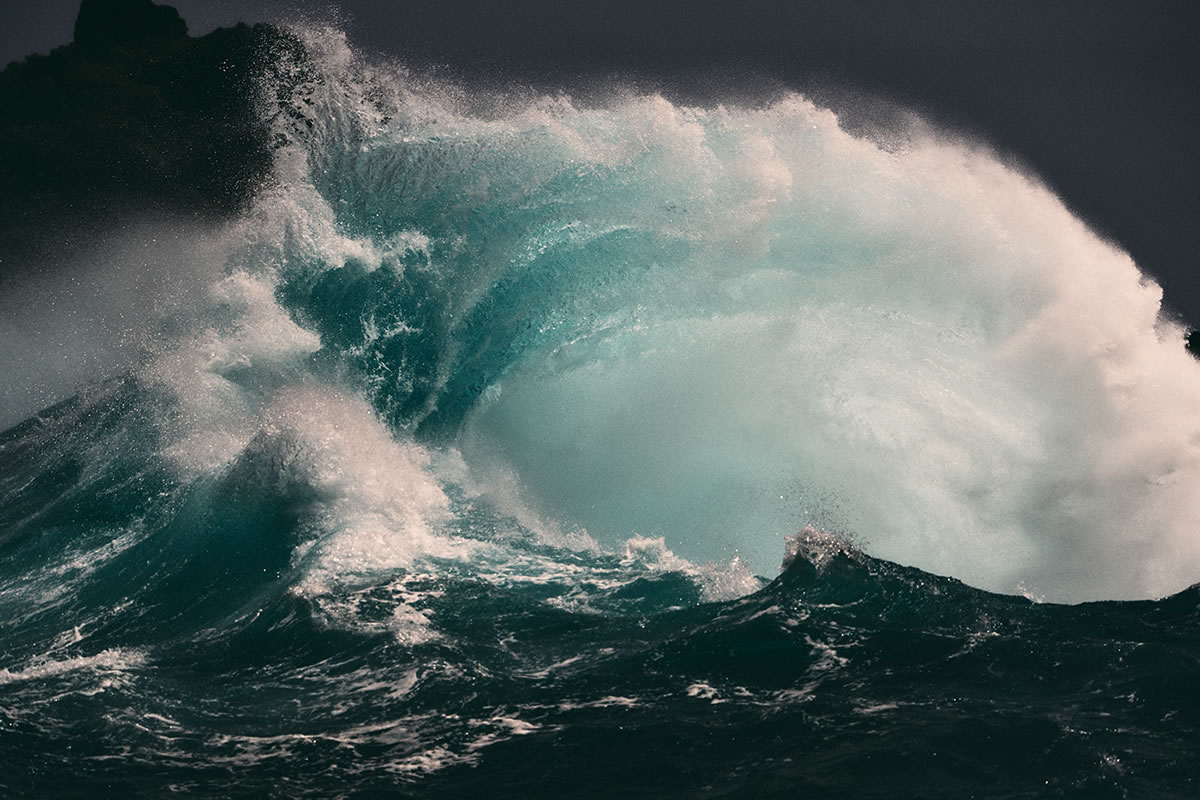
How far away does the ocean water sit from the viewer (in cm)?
1122

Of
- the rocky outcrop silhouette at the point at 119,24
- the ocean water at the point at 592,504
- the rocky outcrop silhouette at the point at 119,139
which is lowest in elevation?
the ocean water at the point at 592,504

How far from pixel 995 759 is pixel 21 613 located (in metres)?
14.2

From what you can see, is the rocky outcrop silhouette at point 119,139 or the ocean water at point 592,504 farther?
the rocky outcrop silhouette at point 119,139

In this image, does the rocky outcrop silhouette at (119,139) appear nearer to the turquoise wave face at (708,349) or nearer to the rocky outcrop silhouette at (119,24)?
the rocky outcrop silhouette at (119,24)

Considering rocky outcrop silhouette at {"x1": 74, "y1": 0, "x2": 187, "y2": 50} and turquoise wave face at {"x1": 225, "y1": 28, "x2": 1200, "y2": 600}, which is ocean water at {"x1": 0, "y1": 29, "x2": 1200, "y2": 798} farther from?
rocky outcrop silhouette at {"x1": 74, "y1": 0, "x2": 187, "y2": 50}

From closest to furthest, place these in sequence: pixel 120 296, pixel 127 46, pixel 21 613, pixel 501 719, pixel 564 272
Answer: pixel 501 719 < pixel 21 613 < pixel 564 272 < pixel 120 296 < pixel 127 46

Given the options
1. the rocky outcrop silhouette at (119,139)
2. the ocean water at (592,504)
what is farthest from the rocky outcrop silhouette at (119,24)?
the ocean water at (592,504)

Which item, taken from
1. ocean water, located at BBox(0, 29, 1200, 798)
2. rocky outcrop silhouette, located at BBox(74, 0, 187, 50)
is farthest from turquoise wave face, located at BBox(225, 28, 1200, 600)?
rocky outcrop silhouette, located at BBox(74, 0, 187, 50)

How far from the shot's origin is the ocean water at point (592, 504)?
36.8ft

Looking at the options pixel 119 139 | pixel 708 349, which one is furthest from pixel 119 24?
pixel 708 349

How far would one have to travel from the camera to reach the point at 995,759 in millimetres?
10430

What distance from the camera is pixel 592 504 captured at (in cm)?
2039

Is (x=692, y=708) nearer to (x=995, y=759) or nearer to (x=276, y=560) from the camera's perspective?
(x=995, y=759)

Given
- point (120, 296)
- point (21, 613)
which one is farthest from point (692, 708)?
point (120, 296)
